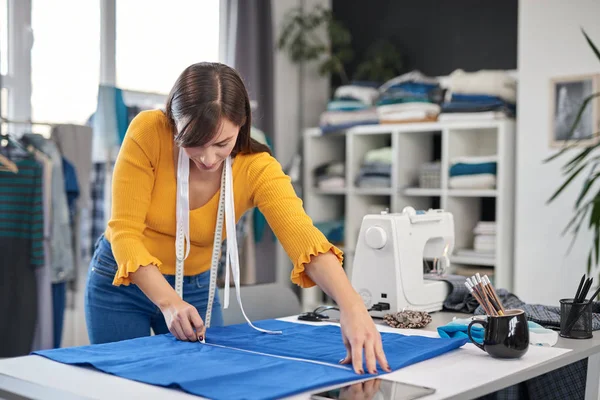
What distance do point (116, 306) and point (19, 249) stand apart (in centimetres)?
180

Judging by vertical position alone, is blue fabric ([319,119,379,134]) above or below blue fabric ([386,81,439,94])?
below

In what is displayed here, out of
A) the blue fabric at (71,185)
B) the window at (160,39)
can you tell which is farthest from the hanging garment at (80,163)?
the window at (160,39)

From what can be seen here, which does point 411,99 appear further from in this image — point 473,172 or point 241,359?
point 241,359

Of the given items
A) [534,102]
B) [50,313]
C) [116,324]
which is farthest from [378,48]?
[116,324]

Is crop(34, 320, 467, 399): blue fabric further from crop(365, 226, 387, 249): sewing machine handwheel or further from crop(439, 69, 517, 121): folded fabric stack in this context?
crop(439, 69, 517, 121): folded fabric stack

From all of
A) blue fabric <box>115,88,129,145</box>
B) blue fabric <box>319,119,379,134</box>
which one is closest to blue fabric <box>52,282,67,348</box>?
blue fabric <box>115,88,129,145</box>

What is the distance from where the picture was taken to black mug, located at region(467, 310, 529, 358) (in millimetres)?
1594

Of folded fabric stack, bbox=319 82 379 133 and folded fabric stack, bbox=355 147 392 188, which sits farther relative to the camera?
folded fabric stack, bbox=319 82 379 133

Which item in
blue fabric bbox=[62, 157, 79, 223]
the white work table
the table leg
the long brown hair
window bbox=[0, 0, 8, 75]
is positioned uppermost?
window bbox=[0, 0, 8, 75]

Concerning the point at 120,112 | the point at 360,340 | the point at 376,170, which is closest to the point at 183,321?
the point at 360,340

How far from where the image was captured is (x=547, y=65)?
3859 mm

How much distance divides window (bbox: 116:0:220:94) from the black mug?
3278mm

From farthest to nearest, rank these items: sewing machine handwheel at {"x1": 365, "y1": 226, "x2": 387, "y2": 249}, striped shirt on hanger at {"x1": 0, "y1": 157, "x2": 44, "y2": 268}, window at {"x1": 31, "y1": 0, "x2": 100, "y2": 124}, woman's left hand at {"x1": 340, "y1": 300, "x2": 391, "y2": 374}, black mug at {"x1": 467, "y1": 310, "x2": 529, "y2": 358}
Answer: window at {"x1": 31, "y1": 0, "x2": 100, "y2": 124}, striped shirt on hanger at {"x1": 0, "y1": 157, "x2": 44, "y2": 268}, sewing machine handwheel at {"x1": 365, "y1": 226, "x2": 387, "y2": 249}, black mug at {"x1": 467, "y1": 310, "x2": 529, "y2": 358}, woman's left hand at {"x1": 340, "y1": 300, "x2": 391, "y2": 374}

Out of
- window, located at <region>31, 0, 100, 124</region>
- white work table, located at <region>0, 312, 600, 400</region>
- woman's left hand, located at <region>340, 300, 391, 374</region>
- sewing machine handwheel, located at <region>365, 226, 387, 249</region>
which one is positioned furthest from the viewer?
window, located at <region>31, 0, 100, 124</region>
